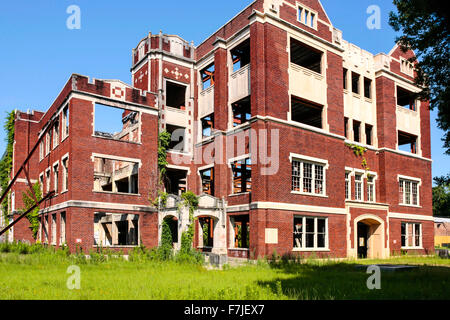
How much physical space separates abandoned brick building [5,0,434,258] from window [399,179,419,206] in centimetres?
9

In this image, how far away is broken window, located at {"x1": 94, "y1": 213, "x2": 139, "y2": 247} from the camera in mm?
36656

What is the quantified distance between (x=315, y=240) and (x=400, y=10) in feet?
45.9

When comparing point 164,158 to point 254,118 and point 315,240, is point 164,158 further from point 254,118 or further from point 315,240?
point 315,240

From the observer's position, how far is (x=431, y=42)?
1484cm

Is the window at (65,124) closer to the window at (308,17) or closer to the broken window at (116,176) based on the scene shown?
the broken window at (116,176)

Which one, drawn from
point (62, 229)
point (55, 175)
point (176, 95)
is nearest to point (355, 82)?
point (176, 95)

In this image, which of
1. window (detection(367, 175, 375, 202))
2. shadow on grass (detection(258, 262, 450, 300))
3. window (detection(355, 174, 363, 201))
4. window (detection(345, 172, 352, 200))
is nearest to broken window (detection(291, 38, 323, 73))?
window (detection(345, 172, 352, 200))

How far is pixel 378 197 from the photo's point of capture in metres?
31.1

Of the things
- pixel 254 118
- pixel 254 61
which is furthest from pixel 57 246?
pixel 254 61

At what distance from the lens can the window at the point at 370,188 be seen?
101ft

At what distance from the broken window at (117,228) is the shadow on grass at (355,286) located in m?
21.5

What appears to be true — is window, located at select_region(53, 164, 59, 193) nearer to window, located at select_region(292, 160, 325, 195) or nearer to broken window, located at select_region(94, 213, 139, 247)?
broken window, located at select_region(94, 213, 139, 247)

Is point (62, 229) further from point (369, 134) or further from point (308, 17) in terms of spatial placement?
point (369, 134)

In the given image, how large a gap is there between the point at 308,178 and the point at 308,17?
1066cm
